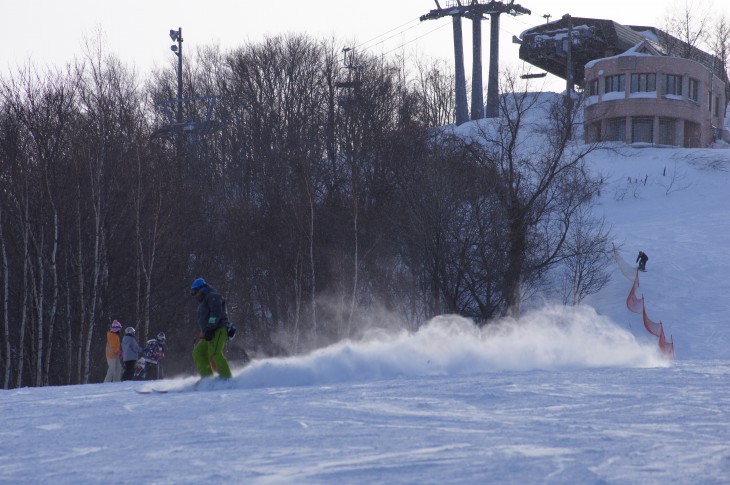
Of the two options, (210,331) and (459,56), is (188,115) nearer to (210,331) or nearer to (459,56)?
(459,56)

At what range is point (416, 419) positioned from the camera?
915cm

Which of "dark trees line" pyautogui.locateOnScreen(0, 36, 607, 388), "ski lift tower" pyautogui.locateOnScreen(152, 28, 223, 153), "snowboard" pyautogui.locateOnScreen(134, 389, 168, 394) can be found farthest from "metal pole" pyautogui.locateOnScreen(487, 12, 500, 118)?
"snowboard" pyautogui.locateOnScreen(134, 389, 168, 394)

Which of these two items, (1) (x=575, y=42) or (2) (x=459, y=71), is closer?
(2) (x=459, y=71)

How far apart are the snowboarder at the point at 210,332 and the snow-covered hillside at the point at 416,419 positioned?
0.31 metres

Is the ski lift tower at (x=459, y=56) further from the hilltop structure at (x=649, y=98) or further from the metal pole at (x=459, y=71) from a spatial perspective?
the hilltop structure at (x=649, y=98)

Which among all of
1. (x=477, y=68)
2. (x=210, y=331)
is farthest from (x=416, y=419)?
(x=477, y=68)

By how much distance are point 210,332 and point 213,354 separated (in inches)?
12.5

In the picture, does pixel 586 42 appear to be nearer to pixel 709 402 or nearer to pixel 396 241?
pixel 396 241

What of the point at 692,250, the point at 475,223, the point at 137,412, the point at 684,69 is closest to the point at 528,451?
the point at 137,412

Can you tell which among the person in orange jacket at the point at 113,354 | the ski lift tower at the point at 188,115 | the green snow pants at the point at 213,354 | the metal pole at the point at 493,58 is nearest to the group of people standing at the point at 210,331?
the green snow pants at the point at 213,354

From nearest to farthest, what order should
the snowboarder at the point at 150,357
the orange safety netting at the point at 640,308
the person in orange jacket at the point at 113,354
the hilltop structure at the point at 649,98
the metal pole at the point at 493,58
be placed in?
the snowboarder at the point at 150,357, the person in orange jacket at the point at 113,354, the orange safety netting at the point at 640,308, the hilltop structure at the point at 649,98, the metal pole at the point at 493,58

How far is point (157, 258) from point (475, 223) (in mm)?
12022

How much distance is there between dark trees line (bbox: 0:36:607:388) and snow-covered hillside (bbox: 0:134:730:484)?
15111mm

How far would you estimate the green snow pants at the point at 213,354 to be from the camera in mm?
12352
